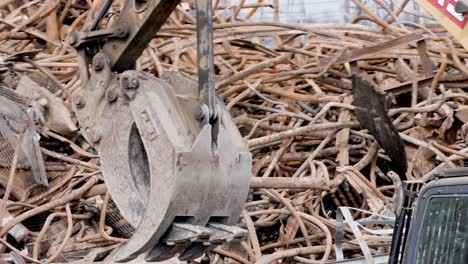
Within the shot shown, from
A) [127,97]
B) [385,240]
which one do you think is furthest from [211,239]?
[385,240]

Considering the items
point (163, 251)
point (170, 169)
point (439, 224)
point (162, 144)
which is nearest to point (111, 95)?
point (162, 144)

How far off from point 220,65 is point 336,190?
1.52 metres

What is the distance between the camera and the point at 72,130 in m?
6.32

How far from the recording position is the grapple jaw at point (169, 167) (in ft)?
10.6

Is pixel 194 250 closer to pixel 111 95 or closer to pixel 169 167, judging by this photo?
pixel 169 167

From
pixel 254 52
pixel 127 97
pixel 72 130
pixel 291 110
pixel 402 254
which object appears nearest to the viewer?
pixel 402 254

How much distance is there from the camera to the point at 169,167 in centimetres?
324

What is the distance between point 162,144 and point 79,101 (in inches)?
24.1

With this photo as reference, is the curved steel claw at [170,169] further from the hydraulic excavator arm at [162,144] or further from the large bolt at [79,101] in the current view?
the large bolt at [79,101]

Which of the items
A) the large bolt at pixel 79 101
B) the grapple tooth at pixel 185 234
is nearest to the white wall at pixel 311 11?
the large bolt at pixel 79 101

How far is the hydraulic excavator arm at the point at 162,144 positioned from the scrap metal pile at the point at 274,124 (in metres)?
1.69

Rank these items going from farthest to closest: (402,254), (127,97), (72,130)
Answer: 1. (72,130)
2. (127,97)
3. (402,254)

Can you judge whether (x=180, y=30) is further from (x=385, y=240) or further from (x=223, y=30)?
(x=385, y=240)

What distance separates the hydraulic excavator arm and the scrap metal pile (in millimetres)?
1694
